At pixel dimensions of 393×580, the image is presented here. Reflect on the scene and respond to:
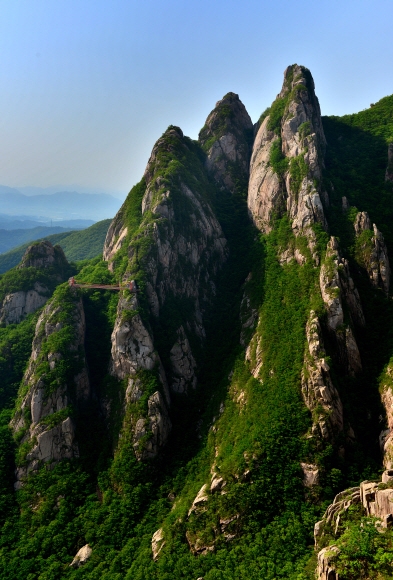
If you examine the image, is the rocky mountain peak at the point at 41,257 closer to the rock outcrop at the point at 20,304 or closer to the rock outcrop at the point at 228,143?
the rock outcrop at the point at 20,304

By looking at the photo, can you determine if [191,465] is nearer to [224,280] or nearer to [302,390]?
[302,390]

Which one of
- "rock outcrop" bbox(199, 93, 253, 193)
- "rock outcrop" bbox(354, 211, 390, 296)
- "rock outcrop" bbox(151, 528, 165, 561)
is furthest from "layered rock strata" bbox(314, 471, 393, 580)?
"rock outcrop" bbox(199, 93, 253, 193)

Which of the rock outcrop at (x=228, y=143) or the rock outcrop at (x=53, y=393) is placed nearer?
the rock outcrop at (x=53, y=393)

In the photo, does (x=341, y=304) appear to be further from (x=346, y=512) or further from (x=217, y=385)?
(x=346, y=512)

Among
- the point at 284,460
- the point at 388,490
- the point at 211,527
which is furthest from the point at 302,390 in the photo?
the point at 211,527

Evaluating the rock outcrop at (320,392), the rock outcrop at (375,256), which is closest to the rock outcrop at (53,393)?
the rock outcrop at (320,392)

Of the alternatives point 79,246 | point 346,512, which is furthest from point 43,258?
point 79,246
